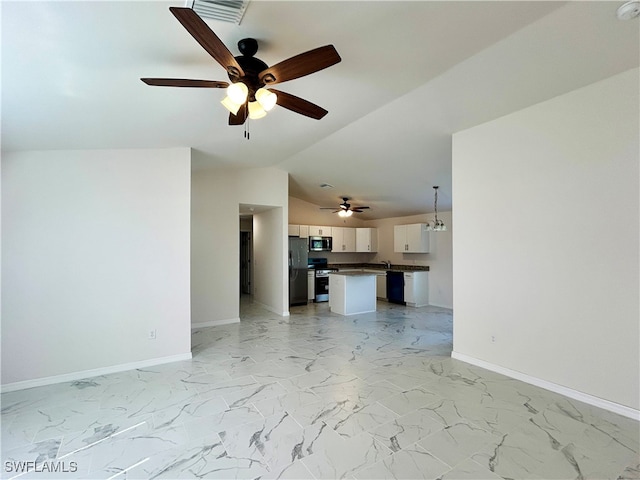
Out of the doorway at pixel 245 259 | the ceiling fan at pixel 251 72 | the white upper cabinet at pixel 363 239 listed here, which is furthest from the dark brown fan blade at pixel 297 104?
the doorway at pixel 245 259

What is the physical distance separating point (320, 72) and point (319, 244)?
Answer: 607cm

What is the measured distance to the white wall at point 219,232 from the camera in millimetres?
5719

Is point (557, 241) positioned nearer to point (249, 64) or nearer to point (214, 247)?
point (249, 64)

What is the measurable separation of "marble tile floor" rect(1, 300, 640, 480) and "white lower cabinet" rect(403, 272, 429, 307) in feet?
12.0

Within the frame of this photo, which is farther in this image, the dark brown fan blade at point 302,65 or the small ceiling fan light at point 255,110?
the small ceiling fan light at point 255,110

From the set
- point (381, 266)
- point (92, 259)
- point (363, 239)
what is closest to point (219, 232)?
point (92, 259)

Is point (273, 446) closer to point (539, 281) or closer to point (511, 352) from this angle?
point (511, 352)

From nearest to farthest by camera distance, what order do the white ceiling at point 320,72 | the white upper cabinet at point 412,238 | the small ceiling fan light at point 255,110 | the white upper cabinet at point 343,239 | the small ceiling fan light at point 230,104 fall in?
the white ceiling at point 320,72, the small ceiling fan light at point 230,104, the small ceiling fan light at point 255,110, the white upper cabinet at point 412,238, the white upper cabinet at point 343,239

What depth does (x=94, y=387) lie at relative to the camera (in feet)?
10.8

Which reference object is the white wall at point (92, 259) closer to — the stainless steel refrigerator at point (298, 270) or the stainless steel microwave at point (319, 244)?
the stainless steel refrigerator at point (298, 270)

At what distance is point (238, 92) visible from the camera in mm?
2061

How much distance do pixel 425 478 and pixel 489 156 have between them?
3.30 meters

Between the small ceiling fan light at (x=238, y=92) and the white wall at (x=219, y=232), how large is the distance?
13.1 feet

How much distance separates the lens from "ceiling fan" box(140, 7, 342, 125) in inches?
70.4
